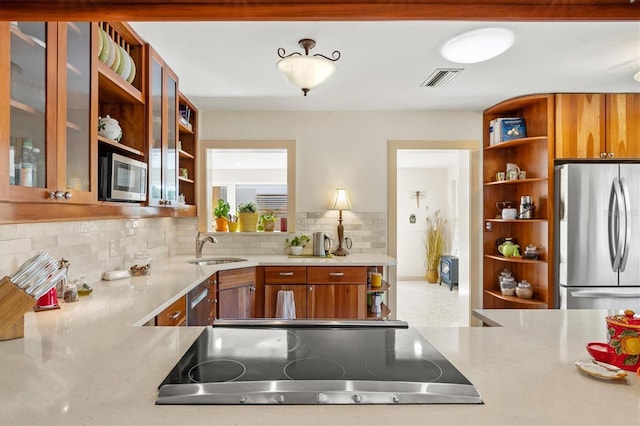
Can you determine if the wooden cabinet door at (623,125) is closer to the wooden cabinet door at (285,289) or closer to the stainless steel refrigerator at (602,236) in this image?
the stainless steel refrigerator at (602,236)

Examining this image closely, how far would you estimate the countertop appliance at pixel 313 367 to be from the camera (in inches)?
34.5

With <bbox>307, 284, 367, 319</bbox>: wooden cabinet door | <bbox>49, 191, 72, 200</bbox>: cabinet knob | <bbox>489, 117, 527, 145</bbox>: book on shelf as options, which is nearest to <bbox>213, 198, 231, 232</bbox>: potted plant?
<bbox>307, 284, 367, 319</bbox>: wooden cabinet door

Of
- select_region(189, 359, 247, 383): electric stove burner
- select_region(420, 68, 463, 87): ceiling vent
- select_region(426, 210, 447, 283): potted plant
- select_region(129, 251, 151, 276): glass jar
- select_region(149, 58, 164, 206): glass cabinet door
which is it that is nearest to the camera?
select_region(189, 359, 247, 383): electric stove burner

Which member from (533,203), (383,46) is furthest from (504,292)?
(383,46)

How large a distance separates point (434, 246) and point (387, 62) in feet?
17.2

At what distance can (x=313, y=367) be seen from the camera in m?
1.06

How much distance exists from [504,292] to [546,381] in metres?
3.19

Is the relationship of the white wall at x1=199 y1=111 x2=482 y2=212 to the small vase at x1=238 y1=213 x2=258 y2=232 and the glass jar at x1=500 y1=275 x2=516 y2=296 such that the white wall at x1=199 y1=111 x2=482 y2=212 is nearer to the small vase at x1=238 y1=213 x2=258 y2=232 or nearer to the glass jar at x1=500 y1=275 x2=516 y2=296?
the small vase at x1=238 y1=213 x2=258 y2=232

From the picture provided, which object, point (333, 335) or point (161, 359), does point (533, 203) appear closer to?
point (333, 335)

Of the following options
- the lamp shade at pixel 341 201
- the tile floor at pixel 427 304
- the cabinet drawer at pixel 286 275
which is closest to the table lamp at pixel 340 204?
the lamp shade at pixel 341 201

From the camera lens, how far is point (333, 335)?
1361 millimetres

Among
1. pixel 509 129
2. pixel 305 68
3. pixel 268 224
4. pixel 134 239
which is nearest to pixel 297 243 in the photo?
pixel 268 224

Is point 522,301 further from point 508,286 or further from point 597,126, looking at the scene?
point 597,126

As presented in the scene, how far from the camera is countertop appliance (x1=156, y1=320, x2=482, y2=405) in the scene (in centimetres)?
88
